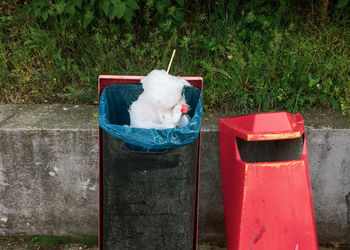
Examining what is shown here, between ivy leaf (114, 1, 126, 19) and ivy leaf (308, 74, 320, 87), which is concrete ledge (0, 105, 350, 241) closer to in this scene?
ivy leaf (308, 74, 320, 87)

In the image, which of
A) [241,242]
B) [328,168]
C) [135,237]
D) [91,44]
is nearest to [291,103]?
[328,168]

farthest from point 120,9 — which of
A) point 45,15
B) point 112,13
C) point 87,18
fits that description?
point 45,15

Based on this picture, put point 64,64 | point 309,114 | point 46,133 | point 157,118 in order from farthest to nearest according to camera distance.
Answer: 1. point 64,64
2. point 309,114
3. point 46,133
4. point 157,118

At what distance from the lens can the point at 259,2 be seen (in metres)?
3.15

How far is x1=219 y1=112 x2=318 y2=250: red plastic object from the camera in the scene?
193cm

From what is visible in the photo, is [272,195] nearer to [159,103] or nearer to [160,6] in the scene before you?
[159,103]

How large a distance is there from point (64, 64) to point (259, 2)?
1.67 meters

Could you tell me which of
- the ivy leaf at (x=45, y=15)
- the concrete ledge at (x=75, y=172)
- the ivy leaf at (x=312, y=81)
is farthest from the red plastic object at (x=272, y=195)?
the ivy leaf at (x=45, y=15)

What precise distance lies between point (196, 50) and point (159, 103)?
4.65ft

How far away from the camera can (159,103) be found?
73.6 inches

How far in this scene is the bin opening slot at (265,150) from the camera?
86.0 inches

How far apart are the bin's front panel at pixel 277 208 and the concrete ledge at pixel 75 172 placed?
0.56 metres

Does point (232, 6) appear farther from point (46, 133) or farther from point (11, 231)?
point (11, 231)

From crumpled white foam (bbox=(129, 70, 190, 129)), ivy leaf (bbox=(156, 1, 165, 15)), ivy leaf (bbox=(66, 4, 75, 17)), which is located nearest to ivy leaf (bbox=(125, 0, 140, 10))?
ivy leaf (bbox=(156, 1, 165, 15))
